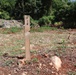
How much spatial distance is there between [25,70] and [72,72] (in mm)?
1006

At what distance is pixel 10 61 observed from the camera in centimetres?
614

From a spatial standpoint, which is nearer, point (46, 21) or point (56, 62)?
point (56, 62)

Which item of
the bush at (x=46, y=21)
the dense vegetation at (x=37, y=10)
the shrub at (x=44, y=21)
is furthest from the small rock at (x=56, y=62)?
Answer: the shrub at (x=44, y=21)

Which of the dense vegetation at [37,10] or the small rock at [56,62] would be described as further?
the dense vegetation at [37,10]

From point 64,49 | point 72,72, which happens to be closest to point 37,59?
point 72,72

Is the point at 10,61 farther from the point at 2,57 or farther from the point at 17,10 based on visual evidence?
the point at 17,10

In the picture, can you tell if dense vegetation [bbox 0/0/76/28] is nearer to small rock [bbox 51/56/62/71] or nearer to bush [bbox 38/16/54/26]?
bush [bbox 38/16/54/26]

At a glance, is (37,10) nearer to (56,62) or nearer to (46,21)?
(46,21)

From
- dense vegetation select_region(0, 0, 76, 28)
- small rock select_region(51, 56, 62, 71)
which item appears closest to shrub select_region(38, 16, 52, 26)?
dense vegetation select_region(0, 0, 76, 28)

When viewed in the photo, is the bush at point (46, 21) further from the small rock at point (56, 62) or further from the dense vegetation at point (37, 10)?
the small rock at point (56, 62)

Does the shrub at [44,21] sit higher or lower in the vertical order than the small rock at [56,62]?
lower

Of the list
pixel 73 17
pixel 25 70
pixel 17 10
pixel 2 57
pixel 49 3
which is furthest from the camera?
pixel 17 10

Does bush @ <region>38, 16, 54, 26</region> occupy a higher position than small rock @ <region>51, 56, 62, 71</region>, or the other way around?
small rock @ <region>51, 56, 62, 71</region>

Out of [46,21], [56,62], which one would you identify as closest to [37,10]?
[46,21]
